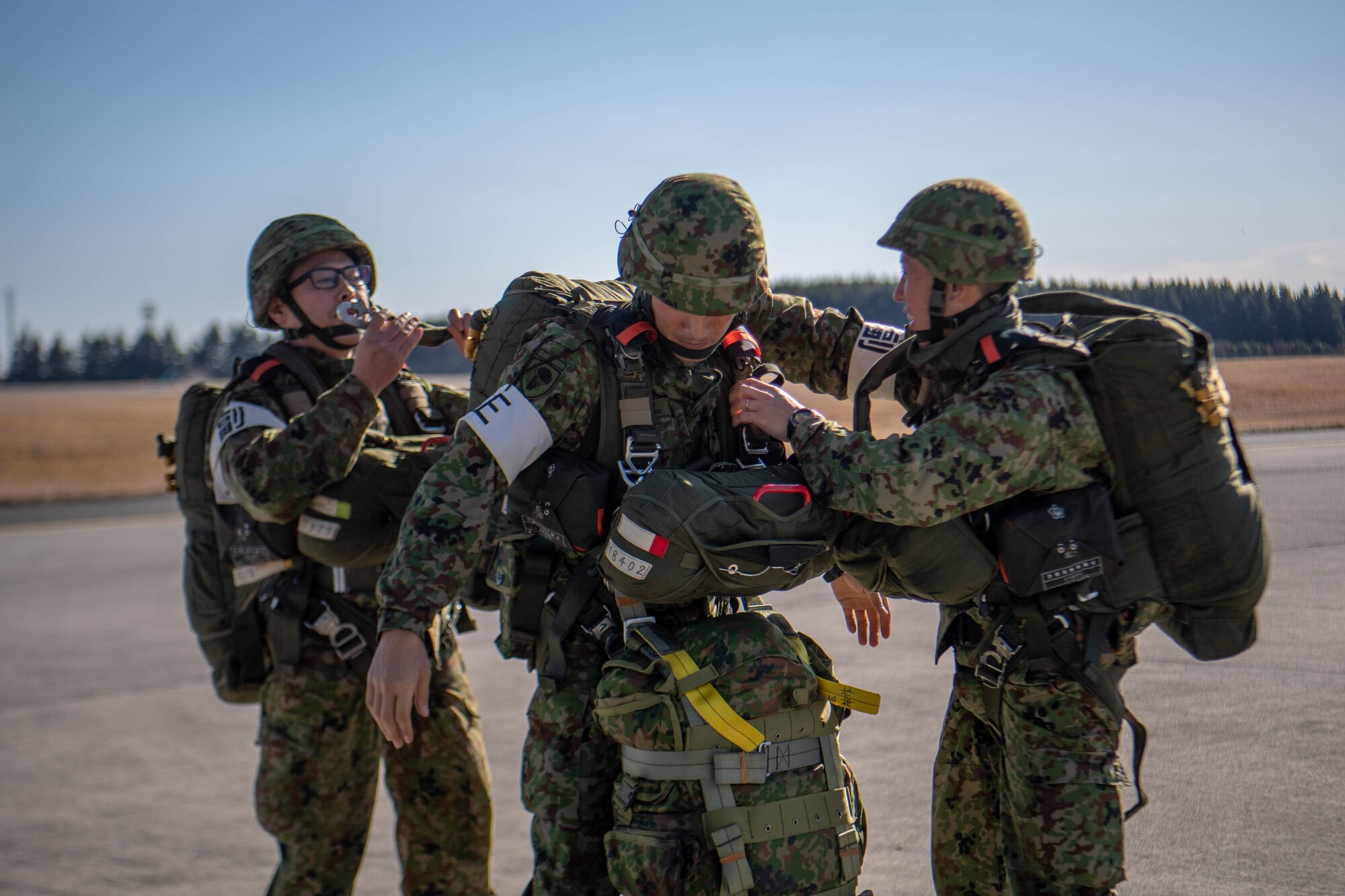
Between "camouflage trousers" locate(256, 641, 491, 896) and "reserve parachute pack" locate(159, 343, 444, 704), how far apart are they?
13cm

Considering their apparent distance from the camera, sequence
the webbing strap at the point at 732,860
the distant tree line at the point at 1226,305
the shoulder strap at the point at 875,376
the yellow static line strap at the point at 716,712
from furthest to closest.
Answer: the distant tree line at the point at 1226,305 → the shoulder strap at the point at 875,376 → the yellow static line strap at the point at 716,712 → the webbing strap at the point at 732,860

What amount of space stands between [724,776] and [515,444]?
3.25 ft

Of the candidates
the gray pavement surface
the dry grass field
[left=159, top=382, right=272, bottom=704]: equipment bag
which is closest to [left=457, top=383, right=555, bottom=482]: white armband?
[left=159, top=382, right=272, bottom=704]: equipment bag

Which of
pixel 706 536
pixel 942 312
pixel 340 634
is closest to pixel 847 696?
pixel 706 536

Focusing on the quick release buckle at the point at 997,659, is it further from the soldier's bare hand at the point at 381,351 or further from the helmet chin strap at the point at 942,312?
the soldier's bare hand at the point at 381,351

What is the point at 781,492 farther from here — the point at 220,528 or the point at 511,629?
the point at 220,528

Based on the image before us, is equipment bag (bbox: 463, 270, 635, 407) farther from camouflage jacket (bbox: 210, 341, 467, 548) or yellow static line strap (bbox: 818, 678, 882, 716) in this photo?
yellow static line strap (bbox: 818, 678, 882, 716)

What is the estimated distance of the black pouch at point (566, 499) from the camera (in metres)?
2.77

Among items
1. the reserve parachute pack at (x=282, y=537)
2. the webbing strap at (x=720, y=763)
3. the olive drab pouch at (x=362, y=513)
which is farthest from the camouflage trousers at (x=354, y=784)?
the webbing strap at (x=720, y=763)

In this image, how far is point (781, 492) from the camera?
103 inches

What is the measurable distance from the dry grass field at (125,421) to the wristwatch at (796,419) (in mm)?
2591

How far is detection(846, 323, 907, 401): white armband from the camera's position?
354 cm

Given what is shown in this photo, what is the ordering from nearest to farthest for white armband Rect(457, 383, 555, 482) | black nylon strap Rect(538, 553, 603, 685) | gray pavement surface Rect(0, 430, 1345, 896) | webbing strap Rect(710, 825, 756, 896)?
webbing strap Rect(710, 825, 756, 896) < white armband Rect(457, 383, 555, 482) < black nylon strap Rect(538, 553, 603, 685) < gray pavement surface Rect(0, 430, 1345, 896)

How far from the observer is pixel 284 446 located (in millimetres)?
3375
